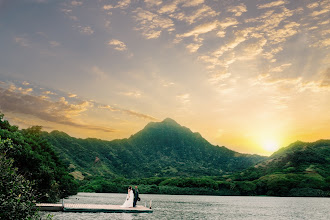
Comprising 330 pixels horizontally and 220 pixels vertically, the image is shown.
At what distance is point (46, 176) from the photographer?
196 feet

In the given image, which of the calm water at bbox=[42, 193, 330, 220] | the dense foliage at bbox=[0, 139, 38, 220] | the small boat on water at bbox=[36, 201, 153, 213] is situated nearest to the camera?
the dense foliage at bbox=[0, 139, 38, 220]

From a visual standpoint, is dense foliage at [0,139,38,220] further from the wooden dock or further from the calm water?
the wooden dock

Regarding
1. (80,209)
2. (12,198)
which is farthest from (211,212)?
(12,198)

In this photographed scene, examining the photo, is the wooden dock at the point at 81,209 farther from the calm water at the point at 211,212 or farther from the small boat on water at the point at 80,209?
the calm water at the point at 211,212

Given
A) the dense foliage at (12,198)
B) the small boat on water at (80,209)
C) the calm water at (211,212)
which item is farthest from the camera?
the calm water at (211,212)

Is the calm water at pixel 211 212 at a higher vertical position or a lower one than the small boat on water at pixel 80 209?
lower

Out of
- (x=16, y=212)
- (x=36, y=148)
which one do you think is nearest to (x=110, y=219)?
(x=16, y=212)

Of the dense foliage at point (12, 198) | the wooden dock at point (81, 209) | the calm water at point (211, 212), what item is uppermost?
the dense foliage at point (12, 198)

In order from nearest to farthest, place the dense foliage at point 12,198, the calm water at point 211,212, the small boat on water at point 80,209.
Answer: the dense foliage at point 12,198, the small boat on water at point 80,209, the calm water at point 211,212

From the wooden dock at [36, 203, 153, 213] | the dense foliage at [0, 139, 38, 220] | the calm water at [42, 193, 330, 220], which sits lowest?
the calm water at [42, 193, 330, 220]

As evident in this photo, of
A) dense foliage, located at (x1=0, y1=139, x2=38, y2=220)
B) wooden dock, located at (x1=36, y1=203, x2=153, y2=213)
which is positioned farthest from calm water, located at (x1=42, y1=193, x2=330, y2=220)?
dense foliage, located at (x1=0, y1=139, x2=38, y2=220)

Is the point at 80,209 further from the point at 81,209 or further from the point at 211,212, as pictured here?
the point at 211,212

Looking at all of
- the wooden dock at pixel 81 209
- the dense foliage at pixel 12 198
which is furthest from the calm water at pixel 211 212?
the dense foliage at pixel 12 198

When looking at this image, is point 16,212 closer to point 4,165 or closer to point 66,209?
point 4,165
